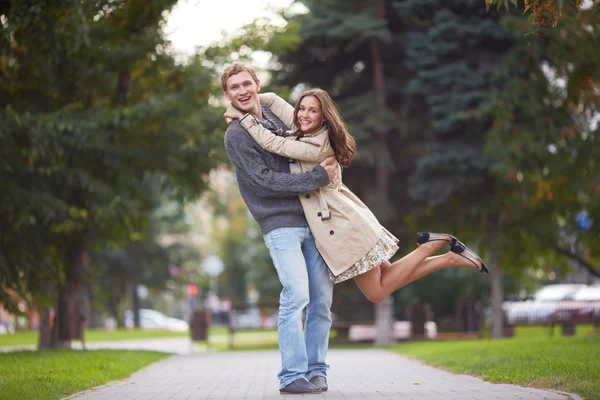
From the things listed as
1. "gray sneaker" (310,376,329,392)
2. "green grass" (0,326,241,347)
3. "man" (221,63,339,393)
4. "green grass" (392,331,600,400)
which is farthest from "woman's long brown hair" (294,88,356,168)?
"green grass" (0,326,241,347)

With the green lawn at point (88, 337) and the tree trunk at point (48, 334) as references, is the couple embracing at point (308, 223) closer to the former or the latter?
the tree trunk at point (48, 334)

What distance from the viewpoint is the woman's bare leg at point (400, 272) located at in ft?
24.9

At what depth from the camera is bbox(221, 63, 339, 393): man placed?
7285 millimetres

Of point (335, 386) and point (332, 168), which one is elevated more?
point (332, 168)

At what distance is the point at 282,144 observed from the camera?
7.31 metres

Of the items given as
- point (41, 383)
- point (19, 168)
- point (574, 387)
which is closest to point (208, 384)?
point (41, 383)

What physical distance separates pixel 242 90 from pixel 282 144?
1.93 ft

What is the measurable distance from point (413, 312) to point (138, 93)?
9179mm

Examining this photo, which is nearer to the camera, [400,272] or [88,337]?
[400,272]

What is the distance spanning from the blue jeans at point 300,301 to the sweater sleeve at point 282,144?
1.94 feet

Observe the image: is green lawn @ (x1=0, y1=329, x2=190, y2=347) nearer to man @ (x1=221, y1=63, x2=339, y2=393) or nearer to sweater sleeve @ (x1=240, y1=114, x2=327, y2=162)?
man @ (x1=221, y1=63, x2=339, y2=393)

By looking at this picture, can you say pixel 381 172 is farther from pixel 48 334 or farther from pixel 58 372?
pixel 58 372

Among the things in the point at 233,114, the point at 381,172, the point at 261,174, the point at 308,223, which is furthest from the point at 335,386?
the point at 381,172

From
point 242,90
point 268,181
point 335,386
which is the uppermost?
point 242,90
